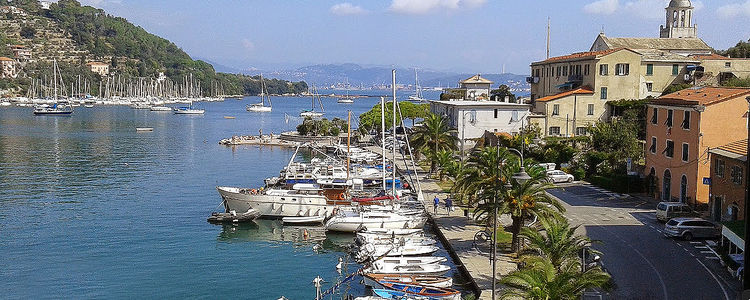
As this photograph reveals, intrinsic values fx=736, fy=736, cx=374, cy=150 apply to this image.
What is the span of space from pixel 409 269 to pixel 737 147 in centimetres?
1693

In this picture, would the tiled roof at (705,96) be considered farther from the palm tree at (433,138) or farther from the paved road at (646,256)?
the palm tree at (433,138)

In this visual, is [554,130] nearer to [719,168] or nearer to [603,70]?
[603,70]

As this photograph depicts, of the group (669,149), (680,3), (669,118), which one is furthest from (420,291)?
(680,3)

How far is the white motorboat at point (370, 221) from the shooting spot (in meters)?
39.0

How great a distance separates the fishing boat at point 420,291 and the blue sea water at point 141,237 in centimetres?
267

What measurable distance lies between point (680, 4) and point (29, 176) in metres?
77.9

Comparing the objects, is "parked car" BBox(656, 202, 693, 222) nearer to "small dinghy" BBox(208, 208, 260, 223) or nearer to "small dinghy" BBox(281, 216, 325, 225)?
"small dinghy" BBox(281, 216, 325, 225)

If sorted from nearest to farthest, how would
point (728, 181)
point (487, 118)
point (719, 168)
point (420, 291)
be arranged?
Result: point (420, 291) → point (728, 181) → point (719, 168) → point (487, 118)

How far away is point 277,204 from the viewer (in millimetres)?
44969

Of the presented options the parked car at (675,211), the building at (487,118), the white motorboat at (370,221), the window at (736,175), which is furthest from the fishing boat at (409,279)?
the building at (487,118)

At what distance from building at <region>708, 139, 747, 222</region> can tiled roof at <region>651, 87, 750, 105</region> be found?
2612 mm

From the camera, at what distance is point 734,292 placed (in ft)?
78.6

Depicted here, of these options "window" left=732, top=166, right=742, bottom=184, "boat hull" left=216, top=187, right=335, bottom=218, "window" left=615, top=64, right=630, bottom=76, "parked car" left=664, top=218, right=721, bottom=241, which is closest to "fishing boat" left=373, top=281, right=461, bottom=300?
"parked car" left=664, top=218, right=721, bottom=241

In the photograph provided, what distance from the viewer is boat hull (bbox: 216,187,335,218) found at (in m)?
44.3
